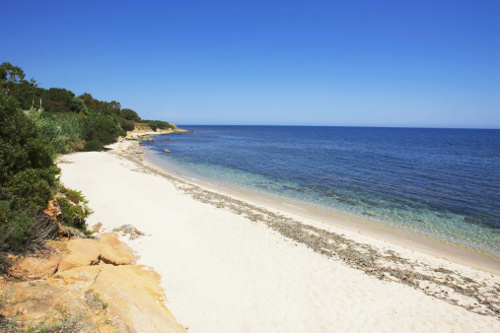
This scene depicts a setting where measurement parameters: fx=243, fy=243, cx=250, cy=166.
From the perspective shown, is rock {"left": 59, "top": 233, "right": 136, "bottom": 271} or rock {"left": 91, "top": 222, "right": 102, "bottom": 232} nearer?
rock {"left": 59, "top": 233, "right": 136, "bottom": 271}

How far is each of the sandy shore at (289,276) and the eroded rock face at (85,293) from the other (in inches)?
35.6

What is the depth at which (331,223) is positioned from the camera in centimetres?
1548

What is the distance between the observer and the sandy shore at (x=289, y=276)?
22.7 feet

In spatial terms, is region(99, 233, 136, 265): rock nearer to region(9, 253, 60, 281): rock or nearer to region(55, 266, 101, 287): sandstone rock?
region(55, 266, 101, 287): sandstone rock

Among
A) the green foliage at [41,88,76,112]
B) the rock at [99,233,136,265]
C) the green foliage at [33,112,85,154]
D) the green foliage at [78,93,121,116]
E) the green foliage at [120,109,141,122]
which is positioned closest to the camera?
the rock at [99,233,136,265]

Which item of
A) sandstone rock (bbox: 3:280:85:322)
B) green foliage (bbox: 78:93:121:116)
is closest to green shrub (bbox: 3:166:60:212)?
sandstone rock (bbox: 3:280:85:322)

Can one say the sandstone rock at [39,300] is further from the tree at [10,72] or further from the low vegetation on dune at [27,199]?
the tree at [10,72]

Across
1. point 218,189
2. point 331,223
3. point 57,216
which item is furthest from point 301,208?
point 57,216

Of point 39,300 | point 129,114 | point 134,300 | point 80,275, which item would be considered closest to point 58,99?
point 129,114

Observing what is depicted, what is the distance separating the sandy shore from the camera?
6918mm

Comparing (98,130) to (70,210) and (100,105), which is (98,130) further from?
(100,105)

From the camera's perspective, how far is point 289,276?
348 inches

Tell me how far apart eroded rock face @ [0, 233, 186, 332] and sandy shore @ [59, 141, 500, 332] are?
90cm

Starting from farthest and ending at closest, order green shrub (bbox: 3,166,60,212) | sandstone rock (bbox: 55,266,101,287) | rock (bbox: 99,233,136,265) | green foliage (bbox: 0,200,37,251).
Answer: rock (bbox: 99,233,136,265)
green shrub (bbox: 3,166,60,212)
sandstone rock (bbox: 55,266,101,287)
green foliage (bbox: 0,200,37,251)
